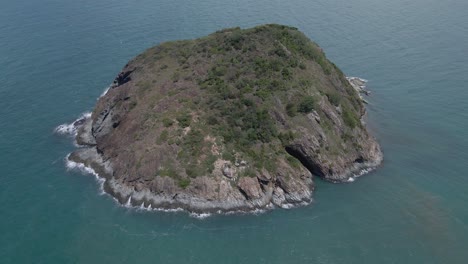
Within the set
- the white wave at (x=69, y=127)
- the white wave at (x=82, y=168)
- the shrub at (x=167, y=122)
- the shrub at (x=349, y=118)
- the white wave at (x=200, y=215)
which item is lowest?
the white wave at (x=200, y=215)

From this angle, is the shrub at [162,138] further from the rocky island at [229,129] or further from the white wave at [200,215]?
the white wave at [200,215]

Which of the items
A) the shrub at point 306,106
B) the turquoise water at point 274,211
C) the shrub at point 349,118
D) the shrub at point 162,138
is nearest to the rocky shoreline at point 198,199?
the turquoise water at point 274,211

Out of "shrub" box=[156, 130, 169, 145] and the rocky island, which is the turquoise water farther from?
"shrub" box=[156, 130, 169, 145]

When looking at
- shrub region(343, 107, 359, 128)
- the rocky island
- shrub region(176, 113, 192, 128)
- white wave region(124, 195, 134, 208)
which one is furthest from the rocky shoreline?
shrub region(176, 113, 192, 128)

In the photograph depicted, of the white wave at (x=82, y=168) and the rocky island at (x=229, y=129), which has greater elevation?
the rocky island at (x=229, y=129)

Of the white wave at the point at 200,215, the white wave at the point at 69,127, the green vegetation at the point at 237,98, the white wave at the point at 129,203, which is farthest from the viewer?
the white wave at the point at 69,127

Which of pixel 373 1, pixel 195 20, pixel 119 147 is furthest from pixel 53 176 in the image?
pixel 373 1
